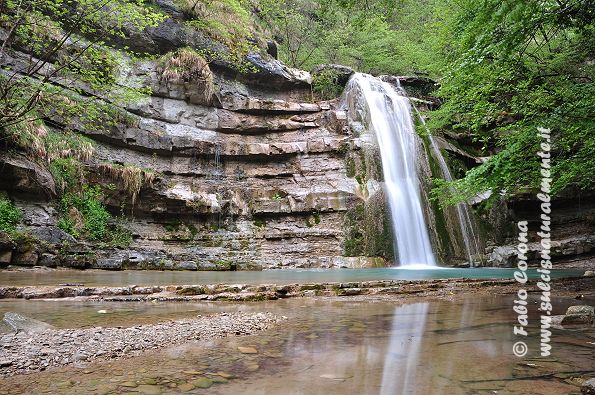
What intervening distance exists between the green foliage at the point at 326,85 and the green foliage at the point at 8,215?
54.8 feet

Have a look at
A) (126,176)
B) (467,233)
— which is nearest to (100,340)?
(126,176)

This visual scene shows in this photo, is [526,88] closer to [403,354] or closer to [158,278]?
[403,354]

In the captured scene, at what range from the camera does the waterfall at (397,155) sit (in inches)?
654

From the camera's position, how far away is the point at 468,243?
17469mm

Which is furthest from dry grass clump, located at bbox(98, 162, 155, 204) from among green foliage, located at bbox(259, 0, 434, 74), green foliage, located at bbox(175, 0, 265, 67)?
green foliage, located at bbox(259, 0, 434, 74)

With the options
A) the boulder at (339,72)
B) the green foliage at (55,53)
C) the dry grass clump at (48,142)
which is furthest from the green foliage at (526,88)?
the boulder at (339,72)

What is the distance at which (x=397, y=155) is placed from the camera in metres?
19.1

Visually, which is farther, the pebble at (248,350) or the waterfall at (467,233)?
the waterfall at (467,233)

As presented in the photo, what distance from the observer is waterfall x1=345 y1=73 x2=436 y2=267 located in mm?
16609

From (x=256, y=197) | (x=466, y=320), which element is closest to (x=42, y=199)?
(x=256, y=197)

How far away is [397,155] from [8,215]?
16265 millimetres

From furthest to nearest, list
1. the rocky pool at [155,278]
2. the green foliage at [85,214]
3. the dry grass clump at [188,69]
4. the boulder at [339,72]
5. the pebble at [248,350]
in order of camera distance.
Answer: the boulder at [339,72] → the dry grass clump at [188,69] → the green foliage at [85,214] → the rocky pool at [155,278] → the pebble at [248,350]

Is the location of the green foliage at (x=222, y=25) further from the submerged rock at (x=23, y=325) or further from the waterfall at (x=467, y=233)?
the submerged rock at (x=23, y=325)

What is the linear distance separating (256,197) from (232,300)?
12.0 metres
